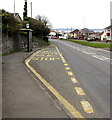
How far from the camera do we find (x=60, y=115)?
4121mm

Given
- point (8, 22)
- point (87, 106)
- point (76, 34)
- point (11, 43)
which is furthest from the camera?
point (76, 34)

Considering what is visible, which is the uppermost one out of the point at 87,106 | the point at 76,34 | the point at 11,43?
the point at 76,34

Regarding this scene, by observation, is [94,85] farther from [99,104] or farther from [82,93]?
[99,104]

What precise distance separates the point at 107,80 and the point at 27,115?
451 centimetres

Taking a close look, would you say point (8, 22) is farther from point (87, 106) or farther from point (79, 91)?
point (87, 106)

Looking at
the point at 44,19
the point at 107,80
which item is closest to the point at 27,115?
the point at 107,80

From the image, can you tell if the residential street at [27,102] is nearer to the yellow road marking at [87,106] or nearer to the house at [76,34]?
the yellow road marking at [87,106]

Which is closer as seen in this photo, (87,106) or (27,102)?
(87,106)

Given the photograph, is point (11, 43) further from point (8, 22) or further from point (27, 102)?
point (27, 102)

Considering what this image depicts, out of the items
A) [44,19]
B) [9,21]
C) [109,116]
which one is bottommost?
[109,116]

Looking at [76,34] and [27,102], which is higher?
[76,34]

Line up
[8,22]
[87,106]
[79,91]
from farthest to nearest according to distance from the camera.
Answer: [8,22]
[79,91]
[87,106]

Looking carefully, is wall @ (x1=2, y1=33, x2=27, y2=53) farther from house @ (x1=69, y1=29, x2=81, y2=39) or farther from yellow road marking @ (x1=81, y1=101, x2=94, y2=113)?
house @ (x1=69, y1=29, x2=81, y2=39)

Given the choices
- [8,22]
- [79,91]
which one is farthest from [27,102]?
[8,22]
